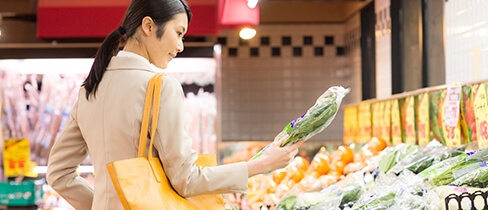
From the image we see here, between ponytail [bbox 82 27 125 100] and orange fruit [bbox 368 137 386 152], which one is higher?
ponytail [bbox 82 27 125 100]

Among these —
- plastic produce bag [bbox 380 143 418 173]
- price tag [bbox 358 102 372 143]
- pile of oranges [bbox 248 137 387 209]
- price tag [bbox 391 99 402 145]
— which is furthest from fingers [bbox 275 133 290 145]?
price tag [bbox 358 102 372 143]

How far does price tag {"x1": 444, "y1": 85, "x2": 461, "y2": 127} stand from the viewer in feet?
9.52

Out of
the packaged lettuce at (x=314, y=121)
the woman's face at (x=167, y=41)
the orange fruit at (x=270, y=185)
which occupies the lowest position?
the orange fruit at (x=270, y=185)

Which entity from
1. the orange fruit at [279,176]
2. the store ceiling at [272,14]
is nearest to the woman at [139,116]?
the orange fruit at [279,176]

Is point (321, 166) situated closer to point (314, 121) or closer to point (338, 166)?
point (338, 166)

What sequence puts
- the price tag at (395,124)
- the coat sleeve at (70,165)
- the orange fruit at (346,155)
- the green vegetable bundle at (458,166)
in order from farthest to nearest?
the orange fruit at (346,155), the price tag at (395,124), the green vegetable bundle at (458,166), the coat sleeve at (70,165)

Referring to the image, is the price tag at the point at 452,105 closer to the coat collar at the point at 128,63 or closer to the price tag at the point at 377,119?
the price tag at the point at 377,119

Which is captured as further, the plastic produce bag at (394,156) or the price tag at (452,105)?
the plastic produce bag at (394,156)

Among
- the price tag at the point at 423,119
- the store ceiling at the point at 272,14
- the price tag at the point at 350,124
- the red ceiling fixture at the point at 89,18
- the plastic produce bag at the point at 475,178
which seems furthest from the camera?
the store ceiling at the point at 272,14

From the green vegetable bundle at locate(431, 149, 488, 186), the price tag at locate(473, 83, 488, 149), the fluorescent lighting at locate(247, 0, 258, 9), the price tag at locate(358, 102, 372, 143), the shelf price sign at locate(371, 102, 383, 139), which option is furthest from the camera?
the price tag at locate(358, 102, 372, 143)

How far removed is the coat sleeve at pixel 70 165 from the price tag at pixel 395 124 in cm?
260

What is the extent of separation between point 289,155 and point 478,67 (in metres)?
1.88

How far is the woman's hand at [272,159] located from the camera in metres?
1.53

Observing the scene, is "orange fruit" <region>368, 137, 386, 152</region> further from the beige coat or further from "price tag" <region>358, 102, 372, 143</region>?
the beige coat
